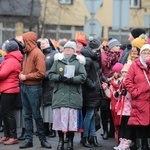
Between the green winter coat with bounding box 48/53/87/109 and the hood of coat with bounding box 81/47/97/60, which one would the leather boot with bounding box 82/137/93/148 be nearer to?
the green winter coat with bounding box 48/53/87/109

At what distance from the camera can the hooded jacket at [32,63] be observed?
9.15 m

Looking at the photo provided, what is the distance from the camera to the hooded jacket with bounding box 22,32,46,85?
915cm

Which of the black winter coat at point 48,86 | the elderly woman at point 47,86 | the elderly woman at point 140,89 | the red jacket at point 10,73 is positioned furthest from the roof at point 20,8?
the elderly woman at point 140,89

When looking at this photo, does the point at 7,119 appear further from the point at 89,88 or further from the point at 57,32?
the point at 57,32

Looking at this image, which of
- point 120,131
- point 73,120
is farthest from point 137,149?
point 73,120

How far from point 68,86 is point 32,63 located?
834 mm

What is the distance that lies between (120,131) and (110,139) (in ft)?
4.54

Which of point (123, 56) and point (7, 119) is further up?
point (123, 56)

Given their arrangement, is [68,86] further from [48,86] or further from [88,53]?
[48,86]

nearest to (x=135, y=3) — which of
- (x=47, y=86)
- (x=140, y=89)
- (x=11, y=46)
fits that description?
(x=47, y=86)

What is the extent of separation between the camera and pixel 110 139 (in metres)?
10.7

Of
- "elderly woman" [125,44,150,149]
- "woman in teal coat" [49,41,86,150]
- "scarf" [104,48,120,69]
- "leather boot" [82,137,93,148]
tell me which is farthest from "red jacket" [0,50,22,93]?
"elderly woman" [125,44,150,149]

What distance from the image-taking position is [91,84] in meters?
9.45

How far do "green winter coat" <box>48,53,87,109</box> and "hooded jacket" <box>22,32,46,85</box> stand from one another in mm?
281
